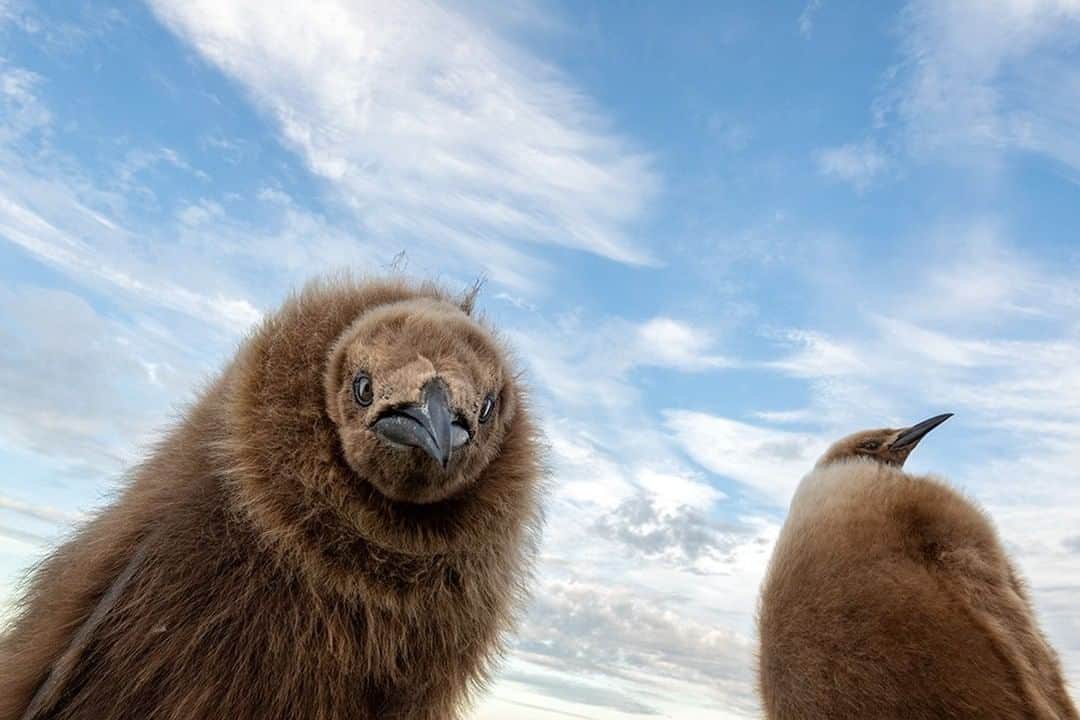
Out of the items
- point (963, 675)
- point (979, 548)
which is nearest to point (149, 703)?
point (963, 675)

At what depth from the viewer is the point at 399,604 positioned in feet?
7.12

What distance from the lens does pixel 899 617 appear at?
2295mm

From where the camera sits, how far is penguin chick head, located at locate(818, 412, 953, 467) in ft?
10.1

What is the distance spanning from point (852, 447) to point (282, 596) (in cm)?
200

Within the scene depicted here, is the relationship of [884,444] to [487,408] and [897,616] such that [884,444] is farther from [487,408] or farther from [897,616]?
[487,408]

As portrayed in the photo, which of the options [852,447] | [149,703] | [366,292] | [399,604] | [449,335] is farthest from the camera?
[852,447]

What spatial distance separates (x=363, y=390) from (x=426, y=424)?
23 centimetres

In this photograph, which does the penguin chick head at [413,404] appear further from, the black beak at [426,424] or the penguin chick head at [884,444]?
the penguin chick head at [884,444]

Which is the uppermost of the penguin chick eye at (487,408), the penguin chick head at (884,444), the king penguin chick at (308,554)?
the penguin chick head at (884,444)

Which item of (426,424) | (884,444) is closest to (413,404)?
(426,424)

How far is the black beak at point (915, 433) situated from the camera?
3066 millimetres

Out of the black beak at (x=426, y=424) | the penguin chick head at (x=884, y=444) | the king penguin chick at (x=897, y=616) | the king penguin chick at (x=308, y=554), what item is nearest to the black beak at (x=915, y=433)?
the penguin chick head at (x=884, y=444)

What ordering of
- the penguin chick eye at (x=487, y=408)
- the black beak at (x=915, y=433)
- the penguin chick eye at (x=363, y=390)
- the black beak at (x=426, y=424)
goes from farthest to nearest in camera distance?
the black beak at (x=915, y=433) < the penguin chick eye at (x=487, y=408) < the penguin chick eye at (x=363, y=390) < the black beak at (x=426, y=424)

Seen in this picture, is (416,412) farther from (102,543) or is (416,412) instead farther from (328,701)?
(102,543)
